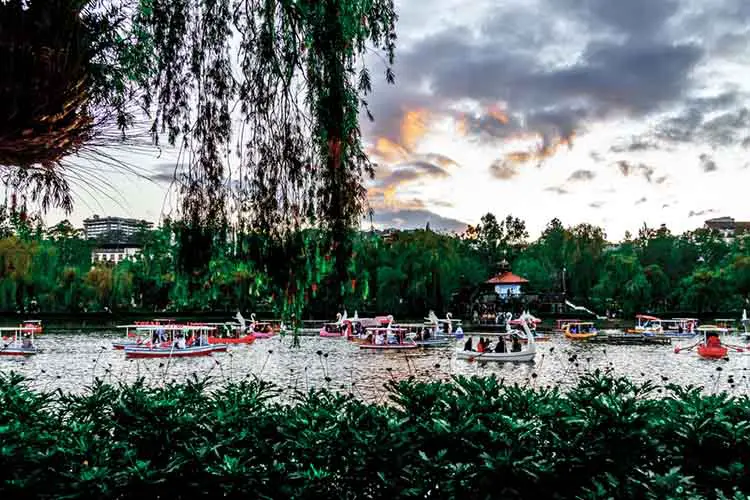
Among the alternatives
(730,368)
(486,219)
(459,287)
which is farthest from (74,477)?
(486,219)

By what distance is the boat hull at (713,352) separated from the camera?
26516mm

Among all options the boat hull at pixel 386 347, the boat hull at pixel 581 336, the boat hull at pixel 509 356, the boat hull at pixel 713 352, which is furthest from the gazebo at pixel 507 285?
the boat hull at pixel 509 356

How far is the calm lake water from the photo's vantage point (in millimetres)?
19359

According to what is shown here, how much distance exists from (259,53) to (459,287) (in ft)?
177

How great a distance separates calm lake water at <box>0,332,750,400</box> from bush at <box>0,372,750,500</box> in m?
12.5

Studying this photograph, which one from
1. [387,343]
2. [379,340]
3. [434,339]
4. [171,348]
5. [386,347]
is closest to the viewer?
[171,348]

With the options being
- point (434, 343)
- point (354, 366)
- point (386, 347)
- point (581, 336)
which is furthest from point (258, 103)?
point (581, 336)

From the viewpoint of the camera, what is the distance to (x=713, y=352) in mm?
26734

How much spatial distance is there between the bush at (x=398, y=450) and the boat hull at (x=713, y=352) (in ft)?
83.2

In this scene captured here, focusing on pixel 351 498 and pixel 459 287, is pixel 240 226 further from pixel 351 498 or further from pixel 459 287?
pixel 459 287

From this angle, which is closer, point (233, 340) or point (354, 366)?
point (354, 366)

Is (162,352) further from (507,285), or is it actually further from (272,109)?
(507,285)

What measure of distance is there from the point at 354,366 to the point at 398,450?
20.6 metres

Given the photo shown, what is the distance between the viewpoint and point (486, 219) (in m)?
74.5
